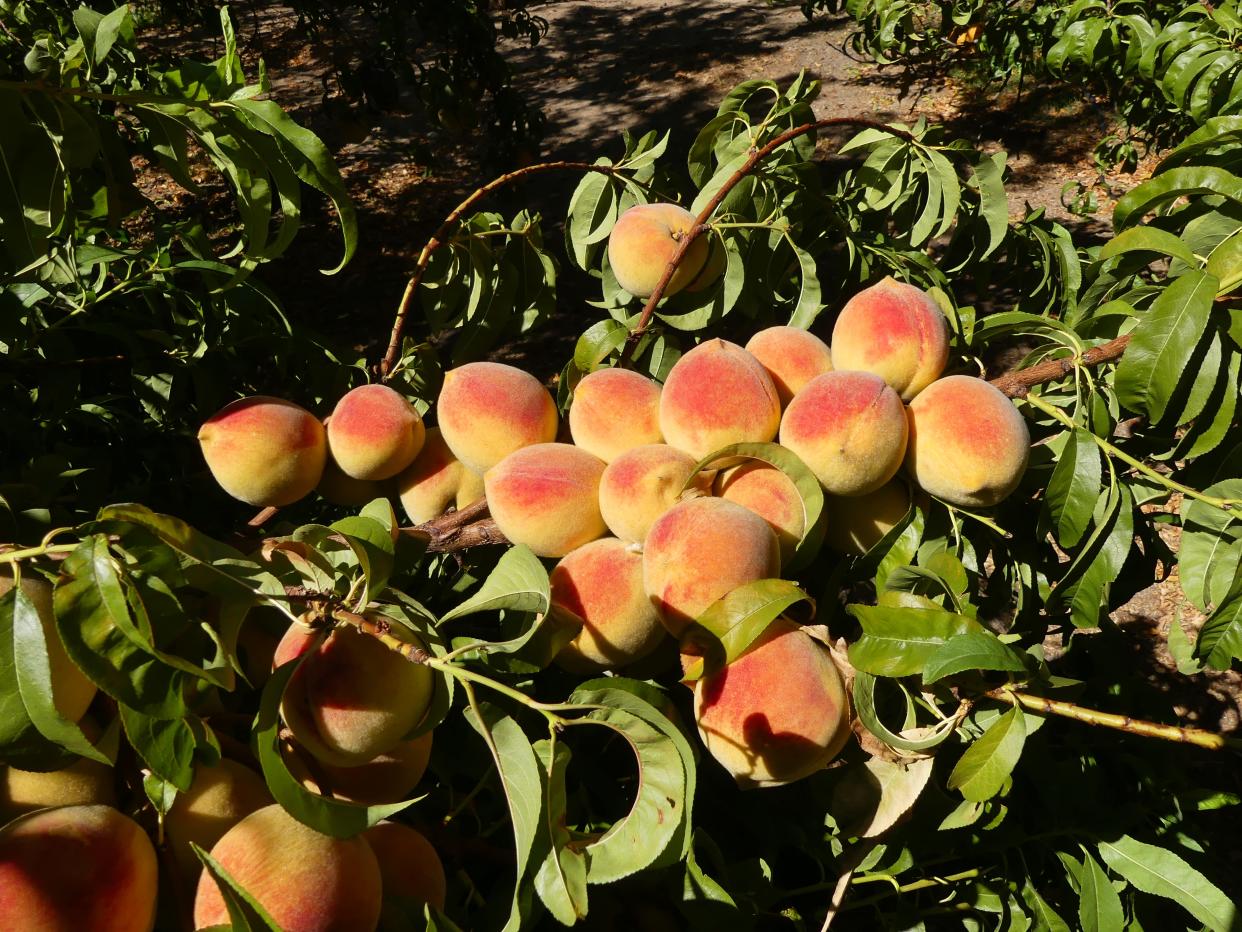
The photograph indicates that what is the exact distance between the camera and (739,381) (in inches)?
42.8

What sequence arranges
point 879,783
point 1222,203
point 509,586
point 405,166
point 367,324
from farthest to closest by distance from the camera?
point 405,166 < point 367,324 < point 1222,203 < point 879,783 < point 509,586

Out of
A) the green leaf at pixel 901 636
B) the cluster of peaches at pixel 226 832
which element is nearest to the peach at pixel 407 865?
the cluster of peaches at pixel 226 832

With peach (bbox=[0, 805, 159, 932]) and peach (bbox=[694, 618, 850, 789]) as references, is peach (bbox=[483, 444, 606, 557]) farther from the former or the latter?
peach (bbox=[0, 805, 159, 932])

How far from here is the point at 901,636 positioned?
85cm

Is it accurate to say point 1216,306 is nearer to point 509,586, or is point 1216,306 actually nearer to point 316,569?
point 509,586

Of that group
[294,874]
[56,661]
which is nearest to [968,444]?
[294,874]

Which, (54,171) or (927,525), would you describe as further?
(927,525)

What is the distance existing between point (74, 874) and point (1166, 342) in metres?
1.24

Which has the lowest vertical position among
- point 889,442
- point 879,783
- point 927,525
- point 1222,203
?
point 879,783

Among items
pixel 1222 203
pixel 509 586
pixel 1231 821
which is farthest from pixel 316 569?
pixel 1231 821

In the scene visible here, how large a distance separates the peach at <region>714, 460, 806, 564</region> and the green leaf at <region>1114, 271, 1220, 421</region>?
1.44ft

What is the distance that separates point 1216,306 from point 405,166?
741cm

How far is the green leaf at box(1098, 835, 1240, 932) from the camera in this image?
41.5 inches

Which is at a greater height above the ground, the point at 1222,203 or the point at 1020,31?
the point at 1222,203
